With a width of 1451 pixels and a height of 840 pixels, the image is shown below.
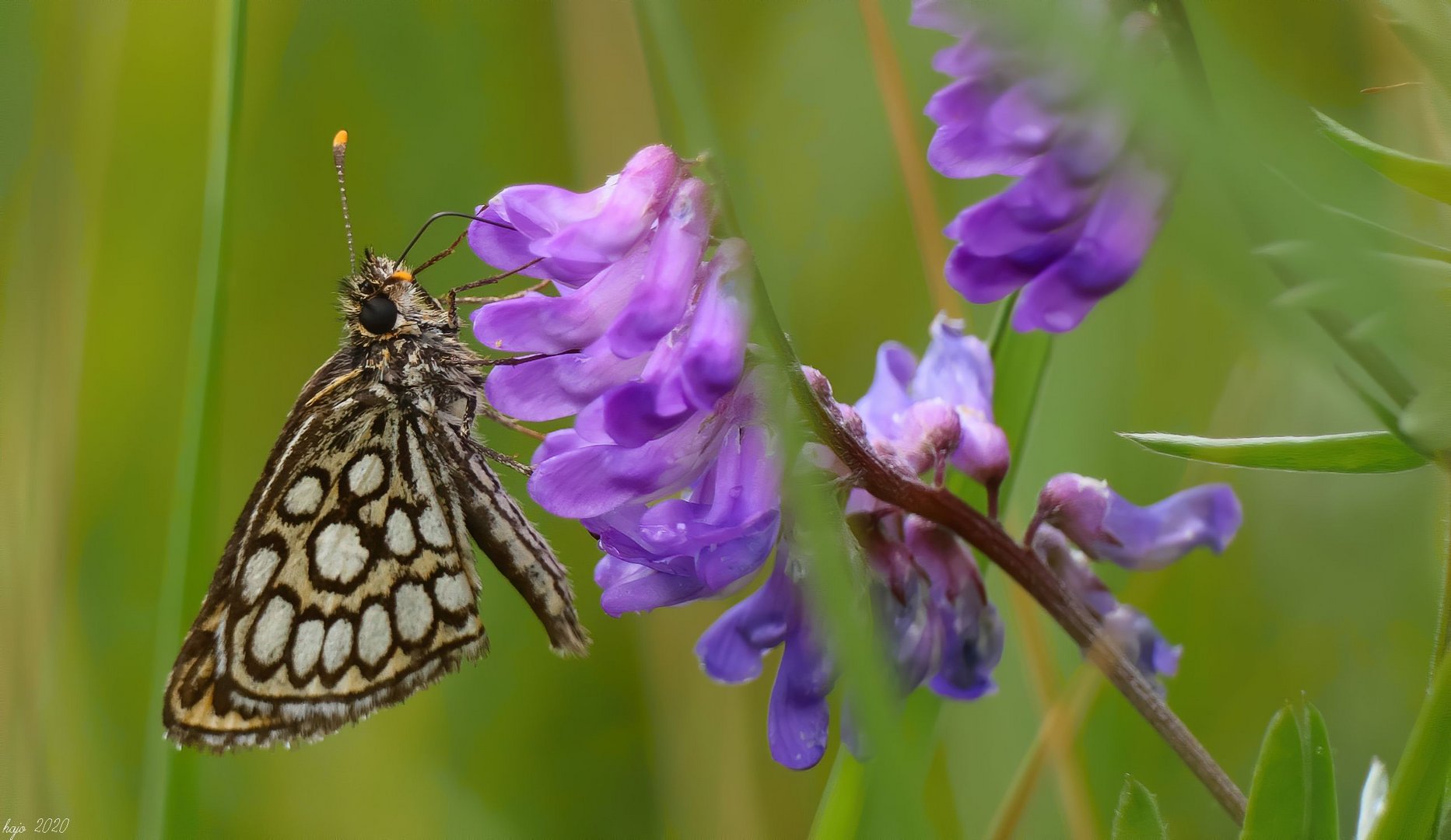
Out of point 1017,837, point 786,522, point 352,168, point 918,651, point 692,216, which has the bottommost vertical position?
point 1017,837

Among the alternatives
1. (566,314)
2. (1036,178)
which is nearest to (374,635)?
(566,314)

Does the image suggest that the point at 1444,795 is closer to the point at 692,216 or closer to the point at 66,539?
the point at 692,216

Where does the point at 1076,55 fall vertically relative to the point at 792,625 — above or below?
above

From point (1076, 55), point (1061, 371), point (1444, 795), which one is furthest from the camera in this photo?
point (1061, 371)

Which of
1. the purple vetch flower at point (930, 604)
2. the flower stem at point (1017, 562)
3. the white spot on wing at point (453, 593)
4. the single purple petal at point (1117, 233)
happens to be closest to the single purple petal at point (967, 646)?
the purple vetch flower at point (930, 604)

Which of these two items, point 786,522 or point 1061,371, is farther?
point 1061,371

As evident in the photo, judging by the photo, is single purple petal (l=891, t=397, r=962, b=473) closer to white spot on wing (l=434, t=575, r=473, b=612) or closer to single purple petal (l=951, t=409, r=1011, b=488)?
single purple petal (l=951, t=409, r=1011, b=488)

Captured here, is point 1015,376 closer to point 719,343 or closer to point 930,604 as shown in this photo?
point 930,604

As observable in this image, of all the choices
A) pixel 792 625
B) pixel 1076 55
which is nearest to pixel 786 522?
pixel 792 625
